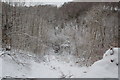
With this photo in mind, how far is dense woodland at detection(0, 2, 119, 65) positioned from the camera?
1680 cm

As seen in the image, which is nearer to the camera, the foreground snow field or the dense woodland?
the foreground snow field

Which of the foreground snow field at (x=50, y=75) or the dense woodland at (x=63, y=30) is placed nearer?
the foreground snow field at (x=50, y=75)

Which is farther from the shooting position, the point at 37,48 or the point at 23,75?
the point at 37,48

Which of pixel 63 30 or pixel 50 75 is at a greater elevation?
→ pixel 63 30

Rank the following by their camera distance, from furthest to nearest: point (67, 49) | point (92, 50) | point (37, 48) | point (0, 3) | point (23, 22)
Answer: point (67, 49)
point (23, 22)
point (37, 48)
point (92, 50)
point (0, 3)

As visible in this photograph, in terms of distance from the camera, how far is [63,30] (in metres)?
31.8

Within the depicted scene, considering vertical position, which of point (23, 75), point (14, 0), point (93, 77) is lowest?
point (23, 75)

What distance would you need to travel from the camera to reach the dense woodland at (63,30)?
55.1 ft

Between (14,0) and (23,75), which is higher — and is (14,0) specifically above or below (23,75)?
above

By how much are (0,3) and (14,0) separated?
229 cm

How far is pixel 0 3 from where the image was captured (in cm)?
1667

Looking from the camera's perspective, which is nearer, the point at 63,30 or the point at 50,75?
the point at 50,75

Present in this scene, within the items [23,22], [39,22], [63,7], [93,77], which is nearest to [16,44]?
[23,22]

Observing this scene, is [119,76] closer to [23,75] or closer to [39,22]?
[23,75]
